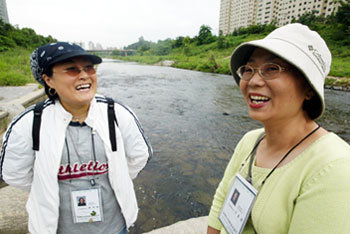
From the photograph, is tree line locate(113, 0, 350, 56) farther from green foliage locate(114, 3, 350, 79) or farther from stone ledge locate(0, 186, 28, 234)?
stone ledge locate(0, 186, 28, 234)

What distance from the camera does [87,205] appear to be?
146 centimetres

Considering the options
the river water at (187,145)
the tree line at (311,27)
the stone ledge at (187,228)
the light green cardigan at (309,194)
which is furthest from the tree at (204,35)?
the light green cardigan at (309,194)

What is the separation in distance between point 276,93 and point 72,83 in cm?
127

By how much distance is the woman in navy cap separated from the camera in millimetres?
1336

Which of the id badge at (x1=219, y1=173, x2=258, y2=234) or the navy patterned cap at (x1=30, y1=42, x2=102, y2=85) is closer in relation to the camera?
the id badge at (x1=219, y1=173, x2=258, y2=234)

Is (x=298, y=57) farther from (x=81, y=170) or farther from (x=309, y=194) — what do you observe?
(x=81, y=170)

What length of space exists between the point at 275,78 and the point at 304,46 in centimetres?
17

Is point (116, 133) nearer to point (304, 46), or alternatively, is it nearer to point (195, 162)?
point (304, 46)

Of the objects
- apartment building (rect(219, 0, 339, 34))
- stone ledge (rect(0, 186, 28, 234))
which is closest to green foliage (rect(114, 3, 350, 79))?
apartment building (rect(219, 0, 339, 34))

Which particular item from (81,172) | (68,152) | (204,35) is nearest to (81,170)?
(81,172)

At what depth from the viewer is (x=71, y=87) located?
1.38 meters

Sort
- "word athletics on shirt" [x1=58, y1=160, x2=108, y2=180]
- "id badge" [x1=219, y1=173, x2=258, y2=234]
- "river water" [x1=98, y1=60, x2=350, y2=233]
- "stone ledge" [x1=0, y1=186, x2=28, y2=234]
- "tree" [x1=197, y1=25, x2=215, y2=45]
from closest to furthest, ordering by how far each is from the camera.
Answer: "id badge" [x1=219, y1=173, x2=258, y2=234] < "word athletics on shirt" [x1=58, y1=160, x2=108, y2=180] < "stone ledge" [x1=0, y1=186, x2=28, y2=234] < "river water" [x1=98, y1=60, x2=350, y2=233] < "tree" [x1=197, y1=25, x2=215, y2=45]

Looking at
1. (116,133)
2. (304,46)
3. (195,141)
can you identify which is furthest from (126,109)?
(195,141)

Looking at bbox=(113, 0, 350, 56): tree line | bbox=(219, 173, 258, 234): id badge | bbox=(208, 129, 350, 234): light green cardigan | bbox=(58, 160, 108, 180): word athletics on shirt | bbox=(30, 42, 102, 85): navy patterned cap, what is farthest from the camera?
bbox=(113, 0, 350, 56): tree line
